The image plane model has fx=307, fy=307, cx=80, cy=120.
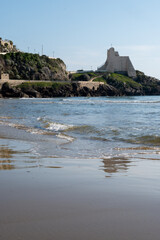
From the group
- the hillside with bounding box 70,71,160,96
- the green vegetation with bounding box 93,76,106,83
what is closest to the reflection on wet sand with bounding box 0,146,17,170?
the hillside with bounding box 70,71,160,96

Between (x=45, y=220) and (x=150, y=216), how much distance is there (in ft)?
3.12

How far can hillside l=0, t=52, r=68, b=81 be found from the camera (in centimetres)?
8462

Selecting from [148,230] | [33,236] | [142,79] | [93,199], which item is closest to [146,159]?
[93,199]

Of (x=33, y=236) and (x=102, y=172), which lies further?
(x=102, y=172)

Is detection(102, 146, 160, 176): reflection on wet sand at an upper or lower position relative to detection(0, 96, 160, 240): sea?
lower

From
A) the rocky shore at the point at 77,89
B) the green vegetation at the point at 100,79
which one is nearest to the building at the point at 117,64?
the rocky shore at the point at 77,89

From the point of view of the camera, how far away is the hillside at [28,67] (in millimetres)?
84625

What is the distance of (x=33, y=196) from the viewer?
3338 mm

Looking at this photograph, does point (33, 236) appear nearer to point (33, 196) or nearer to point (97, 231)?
point (97, 231)

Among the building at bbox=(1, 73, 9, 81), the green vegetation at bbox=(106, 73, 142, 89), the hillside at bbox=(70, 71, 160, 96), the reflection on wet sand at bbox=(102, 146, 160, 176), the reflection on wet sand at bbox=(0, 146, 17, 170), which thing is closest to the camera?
the reflection on wet sand at bbox=(0, 146, 17, 170)

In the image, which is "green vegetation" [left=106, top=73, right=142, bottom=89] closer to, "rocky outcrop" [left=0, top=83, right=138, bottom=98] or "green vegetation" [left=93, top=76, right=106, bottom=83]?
"green vegetation" [left=93, top=76, right=106, bottom=83]

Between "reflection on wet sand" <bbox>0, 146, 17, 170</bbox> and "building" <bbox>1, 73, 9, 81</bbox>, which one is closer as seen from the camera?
"reflection on wet sand" <bbox>0, 146, 17, 170</bbox>

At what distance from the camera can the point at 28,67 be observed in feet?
291

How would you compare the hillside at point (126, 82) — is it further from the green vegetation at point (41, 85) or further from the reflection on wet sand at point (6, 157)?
the reflection on wet sand at point (6, 157)
